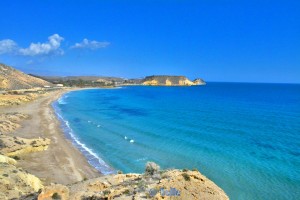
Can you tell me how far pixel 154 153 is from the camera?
35.9m

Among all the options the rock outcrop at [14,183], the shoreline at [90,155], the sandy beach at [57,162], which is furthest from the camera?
the shoreline at [90,155]

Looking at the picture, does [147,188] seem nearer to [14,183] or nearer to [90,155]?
[14,183]

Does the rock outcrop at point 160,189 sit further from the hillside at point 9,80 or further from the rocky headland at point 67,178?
the hillside at point 9,80

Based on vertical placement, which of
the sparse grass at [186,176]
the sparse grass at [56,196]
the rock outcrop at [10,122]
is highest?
the sparse grass at [186,176]

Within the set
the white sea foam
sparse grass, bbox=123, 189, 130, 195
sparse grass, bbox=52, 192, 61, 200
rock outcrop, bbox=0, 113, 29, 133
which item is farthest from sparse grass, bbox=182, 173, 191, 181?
rock outcrop, bbox=0, 113, 29, 133

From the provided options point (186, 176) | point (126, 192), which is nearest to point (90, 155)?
point (126, 192)

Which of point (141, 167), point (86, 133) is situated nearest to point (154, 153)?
point (141, 167)

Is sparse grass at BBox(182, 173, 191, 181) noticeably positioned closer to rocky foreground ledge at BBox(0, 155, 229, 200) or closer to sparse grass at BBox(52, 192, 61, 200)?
rocky foreground ledge at BBox(0, 155, 229, 200)

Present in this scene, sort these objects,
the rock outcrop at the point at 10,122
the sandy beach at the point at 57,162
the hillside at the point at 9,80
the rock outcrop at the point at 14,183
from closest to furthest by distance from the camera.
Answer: the rock outcrop at the point at 14,183 < the sandy beach at the point at 57,162 < the rock outcrop at the point at 10,122 < the hillside at the point at 9,80

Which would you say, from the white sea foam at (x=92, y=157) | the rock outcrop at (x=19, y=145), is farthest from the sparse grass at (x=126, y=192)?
the rock outcrop at (x=19, y=145)

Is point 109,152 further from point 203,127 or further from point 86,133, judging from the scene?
point 203,127

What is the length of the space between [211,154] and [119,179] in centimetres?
2142

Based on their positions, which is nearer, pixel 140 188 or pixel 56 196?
pixel 56 196

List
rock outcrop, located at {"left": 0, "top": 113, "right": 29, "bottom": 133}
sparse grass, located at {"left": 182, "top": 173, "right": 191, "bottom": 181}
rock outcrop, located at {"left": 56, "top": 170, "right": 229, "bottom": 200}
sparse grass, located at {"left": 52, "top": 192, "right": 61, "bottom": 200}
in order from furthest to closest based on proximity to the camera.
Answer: rock outcrop, located at {"left": 0, "top": 113, "right": 29, "bottom": 133}, sparse grass, located at {"left": 182, "top": 173, "right": 191, "bottom": 181}, sparse grass, located at {"left": 52, "top": 192, "right": 61, "bottom": 200}, rock outcrop, located at {"left": 56, "top": 170, "right": 229, "bottom": 200}
